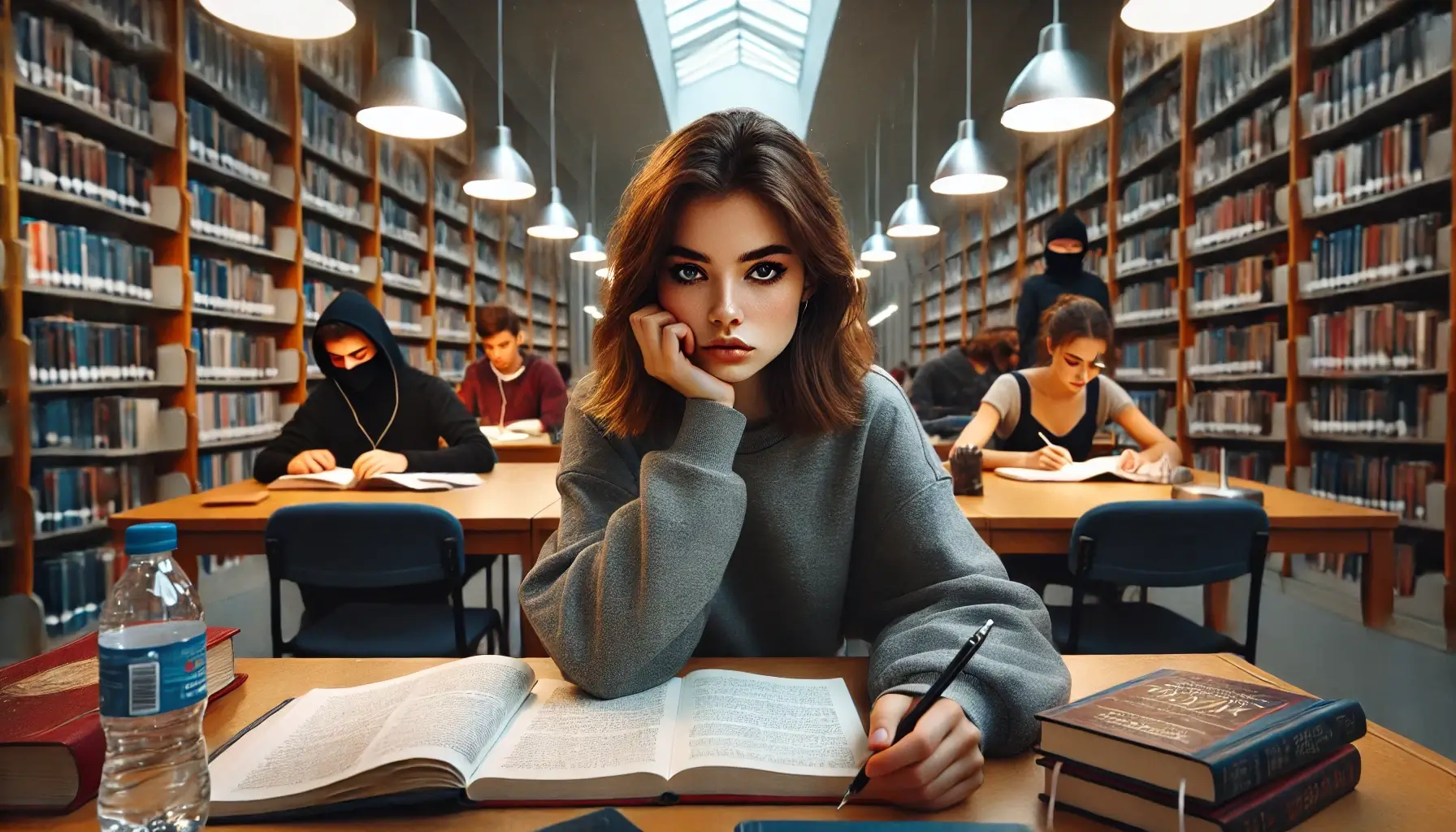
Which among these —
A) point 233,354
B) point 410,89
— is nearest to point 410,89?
point 410,89

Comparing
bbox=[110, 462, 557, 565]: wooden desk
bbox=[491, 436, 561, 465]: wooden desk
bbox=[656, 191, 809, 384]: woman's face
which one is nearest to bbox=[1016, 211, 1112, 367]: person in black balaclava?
bbox=[491, 436, 561, 465]: wooden desk

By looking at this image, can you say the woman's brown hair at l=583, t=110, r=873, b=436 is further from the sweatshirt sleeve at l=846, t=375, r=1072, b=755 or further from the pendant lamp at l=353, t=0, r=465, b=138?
the pendant lamp at l=353, t=0, r=465, b=138

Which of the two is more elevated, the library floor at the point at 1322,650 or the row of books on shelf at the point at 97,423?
the row of books on shelf at the point at 97,423

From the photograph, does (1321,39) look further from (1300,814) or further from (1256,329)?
(1300,814)

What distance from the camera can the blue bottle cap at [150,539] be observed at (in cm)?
59

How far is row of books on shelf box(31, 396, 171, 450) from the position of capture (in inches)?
121

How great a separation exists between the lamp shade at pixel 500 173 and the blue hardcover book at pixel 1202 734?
4.12 m

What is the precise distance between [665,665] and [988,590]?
13.1 inches

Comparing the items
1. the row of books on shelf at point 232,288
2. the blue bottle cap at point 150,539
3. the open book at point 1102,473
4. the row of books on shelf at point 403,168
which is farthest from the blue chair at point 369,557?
the row of books on shelf at point 403,168

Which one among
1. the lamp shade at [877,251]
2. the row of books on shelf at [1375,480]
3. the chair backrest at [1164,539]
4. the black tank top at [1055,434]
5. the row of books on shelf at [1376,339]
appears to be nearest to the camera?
the chair backrest at [1164,539]

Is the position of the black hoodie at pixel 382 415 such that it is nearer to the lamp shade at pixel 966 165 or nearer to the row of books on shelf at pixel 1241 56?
the lamp shade at pixel 966 165

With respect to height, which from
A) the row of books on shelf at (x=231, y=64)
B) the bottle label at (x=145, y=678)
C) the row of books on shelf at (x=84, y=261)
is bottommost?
the bottle label at (x=145, y=678)

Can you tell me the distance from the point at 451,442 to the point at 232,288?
7.06 ft

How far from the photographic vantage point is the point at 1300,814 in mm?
608
